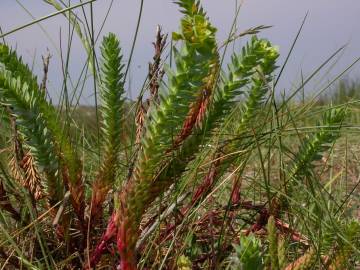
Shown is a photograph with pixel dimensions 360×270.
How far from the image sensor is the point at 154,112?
2.31 ft

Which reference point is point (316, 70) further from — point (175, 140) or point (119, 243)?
point (119, 243)

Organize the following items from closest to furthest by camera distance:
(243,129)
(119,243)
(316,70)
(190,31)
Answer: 1. (190,31)
2. (119,243)
3. (243,129)
4. (316,70)

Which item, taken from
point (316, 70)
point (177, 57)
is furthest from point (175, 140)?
point (316, 70)

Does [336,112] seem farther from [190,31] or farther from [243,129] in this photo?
[190,31]

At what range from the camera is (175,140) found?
84 cm

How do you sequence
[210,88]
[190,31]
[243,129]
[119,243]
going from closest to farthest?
[190,31]
[119,243]
[210,88]
[243,129]

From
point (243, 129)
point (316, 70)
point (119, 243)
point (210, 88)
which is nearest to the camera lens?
point (119, 243)

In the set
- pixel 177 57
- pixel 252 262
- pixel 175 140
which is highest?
pixel 177 57

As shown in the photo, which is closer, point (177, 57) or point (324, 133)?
point (177, 57)

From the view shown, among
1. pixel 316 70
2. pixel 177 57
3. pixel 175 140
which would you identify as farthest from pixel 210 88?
pixel 316 70

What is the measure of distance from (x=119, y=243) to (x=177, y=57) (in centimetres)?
26

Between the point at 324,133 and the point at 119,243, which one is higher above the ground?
the point at 324,133

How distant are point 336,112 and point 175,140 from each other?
1.04 feet

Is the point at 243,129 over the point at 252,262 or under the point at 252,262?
over
